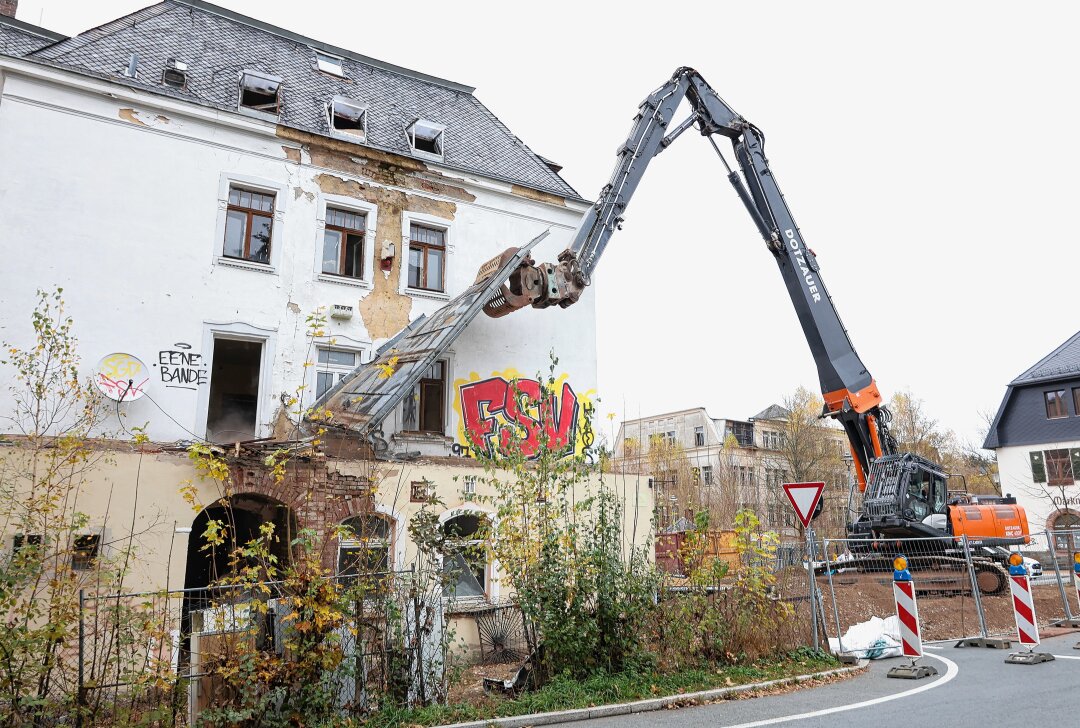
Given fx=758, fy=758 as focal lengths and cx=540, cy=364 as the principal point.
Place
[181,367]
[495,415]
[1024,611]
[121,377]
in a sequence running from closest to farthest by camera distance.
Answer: [1024,611] < [121,377] < [181,367] < [495,415]

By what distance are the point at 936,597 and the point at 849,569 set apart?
2.01m

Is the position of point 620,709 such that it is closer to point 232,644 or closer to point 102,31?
point 232,644

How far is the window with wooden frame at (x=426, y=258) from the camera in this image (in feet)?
54.5

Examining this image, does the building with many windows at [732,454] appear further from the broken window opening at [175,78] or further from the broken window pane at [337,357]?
the broken window opening at [175,78]

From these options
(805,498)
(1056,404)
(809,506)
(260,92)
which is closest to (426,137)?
(260,92)

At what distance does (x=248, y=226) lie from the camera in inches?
588

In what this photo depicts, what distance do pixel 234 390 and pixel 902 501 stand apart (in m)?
15.4

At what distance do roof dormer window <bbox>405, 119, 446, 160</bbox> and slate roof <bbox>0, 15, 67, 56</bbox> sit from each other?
27.2 feet

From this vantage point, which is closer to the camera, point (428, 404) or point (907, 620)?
point (907, 620)

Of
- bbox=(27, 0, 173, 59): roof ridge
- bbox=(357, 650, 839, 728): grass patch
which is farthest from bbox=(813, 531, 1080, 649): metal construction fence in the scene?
bbox=(27, 0, 173, 59): roof ridge

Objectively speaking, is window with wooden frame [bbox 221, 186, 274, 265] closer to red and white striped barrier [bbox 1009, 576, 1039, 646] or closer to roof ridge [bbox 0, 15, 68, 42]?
roof ridge [bbox 0, 15, 68, 42]

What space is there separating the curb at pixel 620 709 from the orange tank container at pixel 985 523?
10855 millimetres

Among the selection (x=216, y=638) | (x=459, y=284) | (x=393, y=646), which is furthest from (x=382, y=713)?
(x=459, y=284)

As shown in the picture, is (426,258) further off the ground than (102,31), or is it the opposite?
(102,31)
